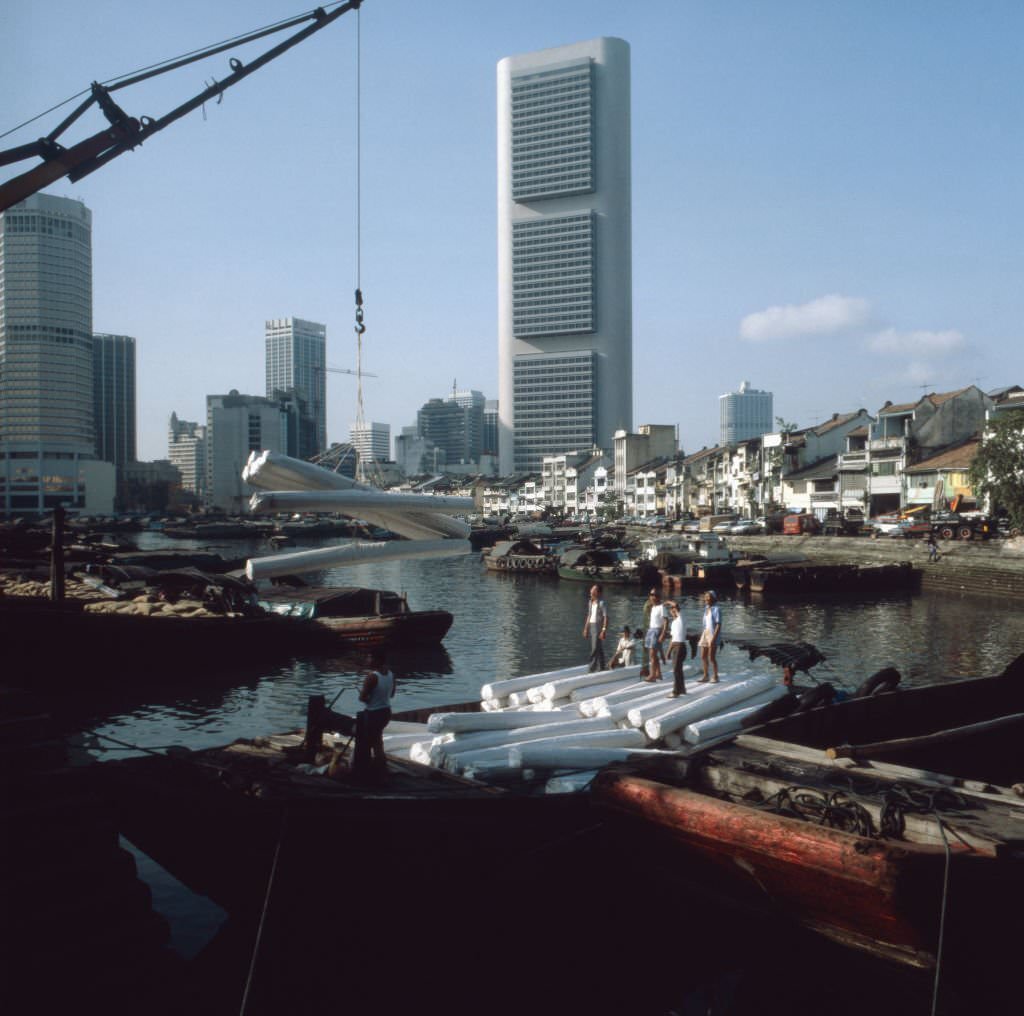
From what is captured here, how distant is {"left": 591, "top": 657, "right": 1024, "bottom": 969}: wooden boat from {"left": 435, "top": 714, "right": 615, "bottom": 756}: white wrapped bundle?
1912 millimetres

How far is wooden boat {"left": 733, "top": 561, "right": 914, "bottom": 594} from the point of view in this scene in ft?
182

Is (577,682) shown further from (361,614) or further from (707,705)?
(361,614)

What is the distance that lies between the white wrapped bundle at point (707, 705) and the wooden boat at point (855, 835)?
1127 mm

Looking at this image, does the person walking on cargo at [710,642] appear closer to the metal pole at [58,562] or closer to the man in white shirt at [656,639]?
the man in white shirt at [656,639]

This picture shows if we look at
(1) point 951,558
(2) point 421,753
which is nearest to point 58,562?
(2) point 421,753

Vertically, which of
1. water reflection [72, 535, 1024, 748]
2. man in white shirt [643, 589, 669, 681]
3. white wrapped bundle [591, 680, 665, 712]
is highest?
man in white shirt [643, 589, 669, 681]

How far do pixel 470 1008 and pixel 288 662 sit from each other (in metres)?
22.8

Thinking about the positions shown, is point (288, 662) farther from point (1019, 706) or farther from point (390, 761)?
point (1019, 706)

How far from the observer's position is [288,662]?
32.0m

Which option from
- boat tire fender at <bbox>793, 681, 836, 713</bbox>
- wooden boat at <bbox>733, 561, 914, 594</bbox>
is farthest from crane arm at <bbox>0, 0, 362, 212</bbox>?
wooden boat at <bbox>733, 561, 914, 594</bbox>

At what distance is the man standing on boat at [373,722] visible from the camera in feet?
37.0

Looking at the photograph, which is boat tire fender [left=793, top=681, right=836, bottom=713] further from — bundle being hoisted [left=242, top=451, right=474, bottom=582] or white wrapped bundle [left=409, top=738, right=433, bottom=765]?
bundle being hoisted [left=242, top=451, right=474, bottom=582]

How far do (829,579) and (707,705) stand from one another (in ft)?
146

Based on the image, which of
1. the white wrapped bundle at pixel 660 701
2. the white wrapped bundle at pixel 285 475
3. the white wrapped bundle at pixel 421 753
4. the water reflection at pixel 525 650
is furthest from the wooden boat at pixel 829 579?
the white wrapped bundle at pixel 421 753
